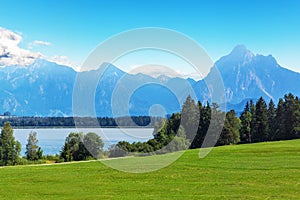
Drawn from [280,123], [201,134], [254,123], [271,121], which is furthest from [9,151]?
[271,121]

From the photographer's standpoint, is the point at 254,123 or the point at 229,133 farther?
the point at 254,123

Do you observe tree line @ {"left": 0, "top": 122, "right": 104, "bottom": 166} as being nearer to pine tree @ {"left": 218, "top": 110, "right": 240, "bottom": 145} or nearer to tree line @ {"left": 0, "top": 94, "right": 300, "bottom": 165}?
tree line @ {"left": 0, "top": 94, "right": 300, "bottom": 165}

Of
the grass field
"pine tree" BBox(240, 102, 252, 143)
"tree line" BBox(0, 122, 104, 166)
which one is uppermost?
"pine tree" BBox(240, 102, 252, 143)

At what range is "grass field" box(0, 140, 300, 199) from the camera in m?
20.4

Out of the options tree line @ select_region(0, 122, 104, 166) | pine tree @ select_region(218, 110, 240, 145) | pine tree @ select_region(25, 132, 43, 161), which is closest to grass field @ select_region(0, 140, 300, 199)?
tree line @ select_region(0, 122, 104, 166)

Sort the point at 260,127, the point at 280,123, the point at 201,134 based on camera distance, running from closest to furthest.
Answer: the point at 201,134 → the point at 280,123 → the point at 260,127

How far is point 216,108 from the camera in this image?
66875mm

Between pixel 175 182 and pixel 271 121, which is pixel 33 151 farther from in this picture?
pixel 271 121

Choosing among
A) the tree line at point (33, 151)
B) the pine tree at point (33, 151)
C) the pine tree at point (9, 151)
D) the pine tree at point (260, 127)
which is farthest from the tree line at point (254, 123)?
the pine tree at point (9, 151)

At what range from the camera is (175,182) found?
948 inches

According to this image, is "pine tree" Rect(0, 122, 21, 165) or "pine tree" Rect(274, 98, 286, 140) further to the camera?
"pine tree" Rect(274, 98, 286, 140)

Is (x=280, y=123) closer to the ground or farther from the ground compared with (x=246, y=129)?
farther from the ground

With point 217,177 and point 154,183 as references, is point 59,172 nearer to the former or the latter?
point 154,183

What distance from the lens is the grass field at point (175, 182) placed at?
20.4 metres
